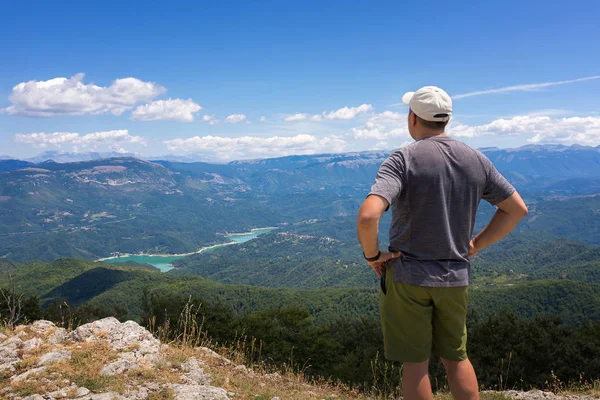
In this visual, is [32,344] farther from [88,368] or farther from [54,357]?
[88,368]

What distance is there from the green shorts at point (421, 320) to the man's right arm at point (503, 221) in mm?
497

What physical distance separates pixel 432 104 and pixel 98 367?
4267 millimetres

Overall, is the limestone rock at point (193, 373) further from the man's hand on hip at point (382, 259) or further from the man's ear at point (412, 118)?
the man's ear at point (412, 118)

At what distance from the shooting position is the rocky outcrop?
358 centimetres

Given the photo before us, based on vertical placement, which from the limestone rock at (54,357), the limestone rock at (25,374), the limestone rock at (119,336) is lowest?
the limestone rock at (119,336)

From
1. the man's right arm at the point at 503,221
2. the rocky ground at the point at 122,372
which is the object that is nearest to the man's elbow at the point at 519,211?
the man's right arm at the point at 503,221

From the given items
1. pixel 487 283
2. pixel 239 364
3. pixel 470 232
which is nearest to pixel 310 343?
pixel 239 364

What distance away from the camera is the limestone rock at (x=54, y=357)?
4.15 meters

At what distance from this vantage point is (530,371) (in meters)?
16.1

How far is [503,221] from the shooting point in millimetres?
2939

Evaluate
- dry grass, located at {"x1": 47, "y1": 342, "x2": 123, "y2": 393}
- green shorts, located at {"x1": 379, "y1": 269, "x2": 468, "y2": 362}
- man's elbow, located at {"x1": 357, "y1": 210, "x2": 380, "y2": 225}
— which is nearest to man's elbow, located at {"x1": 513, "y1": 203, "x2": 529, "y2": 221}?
green shorts, located at {"x1": 379, "y1": 269, "x2": 468, "y2": 362}

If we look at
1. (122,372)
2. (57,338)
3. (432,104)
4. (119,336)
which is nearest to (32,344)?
(57,338)

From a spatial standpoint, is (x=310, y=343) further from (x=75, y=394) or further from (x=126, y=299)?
(x=126, y=299)

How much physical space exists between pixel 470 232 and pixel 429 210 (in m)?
0.36
